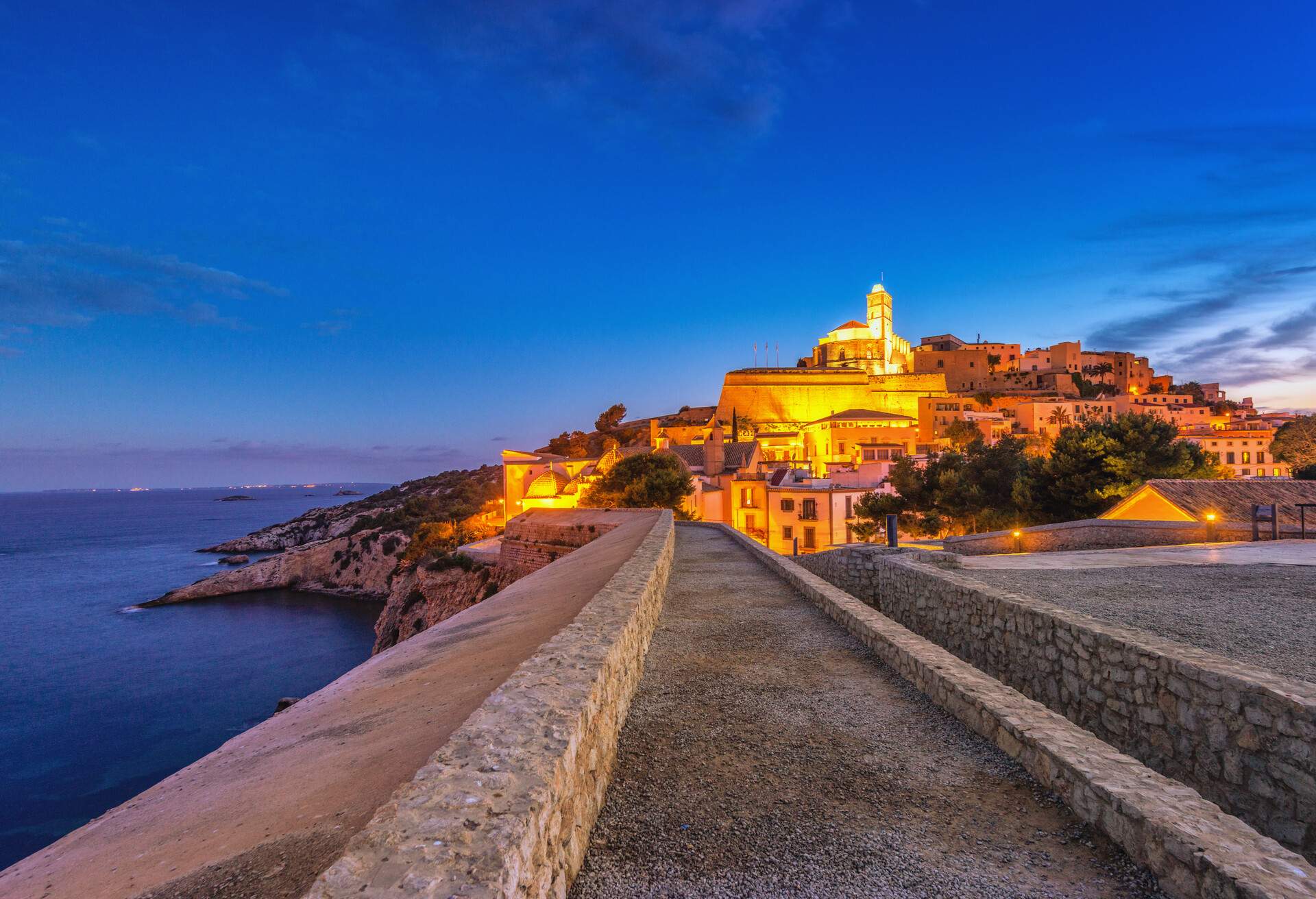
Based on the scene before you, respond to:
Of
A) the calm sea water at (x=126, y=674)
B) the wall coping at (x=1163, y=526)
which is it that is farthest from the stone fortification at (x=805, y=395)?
the wall coping at (x=1163, y=526)

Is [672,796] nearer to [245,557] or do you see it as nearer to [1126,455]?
[1126,455]

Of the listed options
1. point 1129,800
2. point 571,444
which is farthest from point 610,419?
point 1129,800

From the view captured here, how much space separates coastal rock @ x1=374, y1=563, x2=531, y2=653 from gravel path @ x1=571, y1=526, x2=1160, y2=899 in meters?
19.7

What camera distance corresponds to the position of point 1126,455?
20.1m

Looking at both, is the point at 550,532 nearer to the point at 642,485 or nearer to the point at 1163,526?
the point at 642,485

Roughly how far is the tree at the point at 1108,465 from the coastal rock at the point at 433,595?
19.9m

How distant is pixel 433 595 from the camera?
26656 millimetres

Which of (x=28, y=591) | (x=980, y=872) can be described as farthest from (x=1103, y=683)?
(x=28, y=591)

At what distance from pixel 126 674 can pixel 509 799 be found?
4027cm

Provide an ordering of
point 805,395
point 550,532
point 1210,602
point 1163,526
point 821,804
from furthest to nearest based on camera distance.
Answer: point 805,395, point 550,532, point 1163,526, point 1210,602, point 821,804

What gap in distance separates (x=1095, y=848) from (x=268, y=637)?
4361 cm

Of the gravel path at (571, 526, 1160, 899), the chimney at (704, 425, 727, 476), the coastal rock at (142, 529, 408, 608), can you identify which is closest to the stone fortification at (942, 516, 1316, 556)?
the gravel path at (571, 526, 1160, 899)

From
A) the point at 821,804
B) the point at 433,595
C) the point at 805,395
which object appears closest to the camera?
the point at 821,804

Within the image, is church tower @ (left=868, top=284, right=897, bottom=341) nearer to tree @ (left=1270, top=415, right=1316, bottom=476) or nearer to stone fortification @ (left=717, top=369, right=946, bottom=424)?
stone fortification @ (left=717, top=369, right=946, bottom=424)
